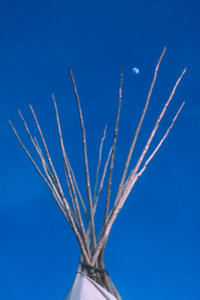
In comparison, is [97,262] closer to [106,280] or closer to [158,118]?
[106,280]

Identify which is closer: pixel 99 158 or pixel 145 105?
pixel 145 105

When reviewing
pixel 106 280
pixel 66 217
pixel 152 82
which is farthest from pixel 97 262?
pixel 152 82

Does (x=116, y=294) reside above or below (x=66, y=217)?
below

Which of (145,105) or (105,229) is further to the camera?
(145,105)

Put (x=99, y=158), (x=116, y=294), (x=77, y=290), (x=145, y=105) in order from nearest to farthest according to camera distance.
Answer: (x=77, y=290)
(x=116, y=294)
(x=145, y=105)
(x=99, y=158)

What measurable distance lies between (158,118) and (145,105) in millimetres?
112

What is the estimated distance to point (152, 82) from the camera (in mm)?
2014

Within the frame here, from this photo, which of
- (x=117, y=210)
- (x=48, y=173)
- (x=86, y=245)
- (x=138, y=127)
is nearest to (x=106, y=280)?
(x=86, y=245)

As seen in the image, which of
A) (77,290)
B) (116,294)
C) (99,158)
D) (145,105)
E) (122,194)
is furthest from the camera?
(99,158)

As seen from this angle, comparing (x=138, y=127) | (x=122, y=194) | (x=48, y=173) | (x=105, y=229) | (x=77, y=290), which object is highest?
(x=138, y=127)

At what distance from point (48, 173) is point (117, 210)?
20.1 inches

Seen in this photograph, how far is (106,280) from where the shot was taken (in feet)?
5.79

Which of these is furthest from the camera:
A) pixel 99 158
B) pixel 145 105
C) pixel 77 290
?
pixel 99 158

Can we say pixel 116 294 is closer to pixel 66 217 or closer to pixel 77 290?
pixel 77 290
